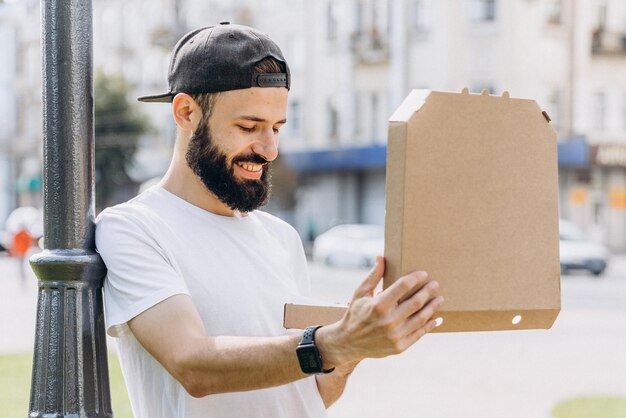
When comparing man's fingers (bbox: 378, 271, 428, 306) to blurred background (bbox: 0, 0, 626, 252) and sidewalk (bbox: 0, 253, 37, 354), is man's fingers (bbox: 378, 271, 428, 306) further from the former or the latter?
blurred background (bbox: 0, 0, 626, 252)

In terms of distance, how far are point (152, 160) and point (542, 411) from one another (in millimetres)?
39108

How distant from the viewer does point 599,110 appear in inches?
1384

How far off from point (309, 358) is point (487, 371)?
357 inches

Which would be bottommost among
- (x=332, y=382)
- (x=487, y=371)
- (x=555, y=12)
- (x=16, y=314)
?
(x=16, y=314)

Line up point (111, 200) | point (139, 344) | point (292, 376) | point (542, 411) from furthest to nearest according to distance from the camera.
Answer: point (111, 200) → point (542, 411) → point (139, 344) → point (292, 376)

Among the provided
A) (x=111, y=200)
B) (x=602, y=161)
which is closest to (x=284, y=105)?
(x=602, y=161)

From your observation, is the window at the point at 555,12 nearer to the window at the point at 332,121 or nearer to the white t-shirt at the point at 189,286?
the window at the point at 332,121

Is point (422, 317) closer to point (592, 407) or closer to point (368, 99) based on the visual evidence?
point (592, 407)

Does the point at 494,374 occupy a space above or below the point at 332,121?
below

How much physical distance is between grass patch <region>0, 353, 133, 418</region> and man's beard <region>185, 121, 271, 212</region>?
173 inches

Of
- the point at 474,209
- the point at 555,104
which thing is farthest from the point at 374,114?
the point at 474,209

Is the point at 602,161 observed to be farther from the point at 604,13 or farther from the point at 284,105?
the point at 284,105

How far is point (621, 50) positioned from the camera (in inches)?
1385

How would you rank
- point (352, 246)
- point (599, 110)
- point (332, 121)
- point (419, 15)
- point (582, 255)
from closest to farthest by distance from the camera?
point (582, 255) < point (352, 246) < point (599, 110) < point (419, 15) < point (332, 121)
